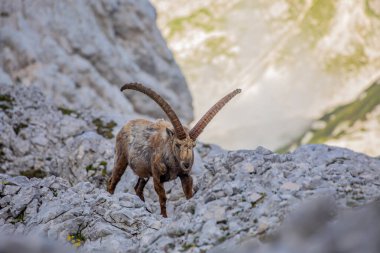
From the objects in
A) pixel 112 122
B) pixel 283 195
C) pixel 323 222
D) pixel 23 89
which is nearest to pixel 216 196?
pixel 283 195

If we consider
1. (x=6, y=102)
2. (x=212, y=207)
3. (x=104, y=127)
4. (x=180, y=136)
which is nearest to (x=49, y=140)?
(x=104, y=127)

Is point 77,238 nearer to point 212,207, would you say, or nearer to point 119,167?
point 212,207

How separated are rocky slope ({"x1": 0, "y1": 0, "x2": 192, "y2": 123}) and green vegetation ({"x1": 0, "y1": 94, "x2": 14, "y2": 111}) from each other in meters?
7.80

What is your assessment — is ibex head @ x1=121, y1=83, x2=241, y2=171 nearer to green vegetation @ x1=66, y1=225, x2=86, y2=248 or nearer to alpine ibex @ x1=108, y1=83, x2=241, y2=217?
alpine ibex @ x1=108, y1=83, x2=241, y2=217

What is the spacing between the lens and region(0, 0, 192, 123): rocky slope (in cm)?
5322

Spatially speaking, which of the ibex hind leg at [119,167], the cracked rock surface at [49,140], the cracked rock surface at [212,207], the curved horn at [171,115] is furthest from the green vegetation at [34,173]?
the curved horn at [171,115]

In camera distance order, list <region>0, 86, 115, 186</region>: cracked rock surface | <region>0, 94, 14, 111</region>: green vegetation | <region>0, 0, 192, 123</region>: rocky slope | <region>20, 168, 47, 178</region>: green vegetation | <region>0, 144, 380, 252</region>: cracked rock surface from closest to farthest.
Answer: <region>0, 144, 380, 252</region>: cracked rock surface → <region>0, 86, 115, 186</region>: cracked rock surface → <region>20, 168, 47, 178</region>: green vegetation → <region>0, 94, 14, 111</region>: green vegetation → <region>0, 0, 192, 123</region>: rocky slope

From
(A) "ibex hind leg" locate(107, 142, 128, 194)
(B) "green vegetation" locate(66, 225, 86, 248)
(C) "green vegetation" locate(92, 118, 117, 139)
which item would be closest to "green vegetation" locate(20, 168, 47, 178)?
(C) "green vegetation" locate(92, 118, 117, 139)

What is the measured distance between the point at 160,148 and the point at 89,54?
1921 inches

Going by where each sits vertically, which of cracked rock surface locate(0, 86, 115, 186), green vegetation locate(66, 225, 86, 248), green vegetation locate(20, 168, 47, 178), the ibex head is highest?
cracked rock surface locate(0, 86, 115, 186)

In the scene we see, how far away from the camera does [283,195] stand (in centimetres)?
1110

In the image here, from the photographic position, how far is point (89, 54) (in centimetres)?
6328

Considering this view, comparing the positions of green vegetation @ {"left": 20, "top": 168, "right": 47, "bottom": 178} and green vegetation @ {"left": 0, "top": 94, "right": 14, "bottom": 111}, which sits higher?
green vegetation @ {"left": 0, "top": 94, "right": 14, "bottom": 111}

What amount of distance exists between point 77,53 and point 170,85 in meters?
22.5
